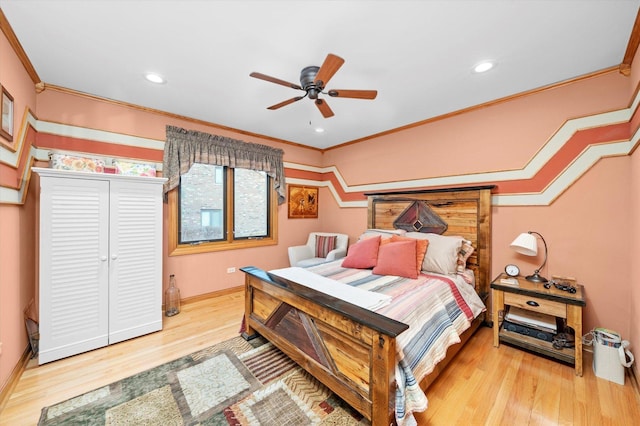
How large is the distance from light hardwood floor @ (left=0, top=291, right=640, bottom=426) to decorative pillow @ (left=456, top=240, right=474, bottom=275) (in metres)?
0.71

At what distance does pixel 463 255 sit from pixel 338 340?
1.98 metres

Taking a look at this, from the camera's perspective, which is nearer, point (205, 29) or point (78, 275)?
point (205, 29)

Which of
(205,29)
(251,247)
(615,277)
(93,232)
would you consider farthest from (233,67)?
(615,277)

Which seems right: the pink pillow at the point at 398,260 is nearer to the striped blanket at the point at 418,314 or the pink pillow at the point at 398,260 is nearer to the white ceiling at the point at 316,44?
the striped blanket at the point at 418,314

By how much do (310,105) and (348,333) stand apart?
2493 mm

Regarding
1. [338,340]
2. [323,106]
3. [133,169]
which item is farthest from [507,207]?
[133,169]

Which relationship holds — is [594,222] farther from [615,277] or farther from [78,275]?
[78,275]

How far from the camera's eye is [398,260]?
8.55 feet

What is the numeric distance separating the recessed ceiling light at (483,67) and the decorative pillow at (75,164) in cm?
376

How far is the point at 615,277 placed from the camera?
2178 mm

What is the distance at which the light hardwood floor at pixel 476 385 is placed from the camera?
1.61 m

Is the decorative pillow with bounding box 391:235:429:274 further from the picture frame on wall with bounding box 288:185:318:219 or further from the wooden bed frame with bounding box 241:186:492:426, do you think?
the picture frame on wall with bounding box 288:185:318:219

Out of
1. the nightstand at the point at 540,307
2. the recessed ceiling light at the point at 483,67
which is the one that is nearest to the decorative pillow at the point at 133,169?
the recessed ceiling light at the point at 483,67

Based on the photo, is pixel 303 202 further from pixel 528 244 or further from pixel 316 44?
pixel 528 244
